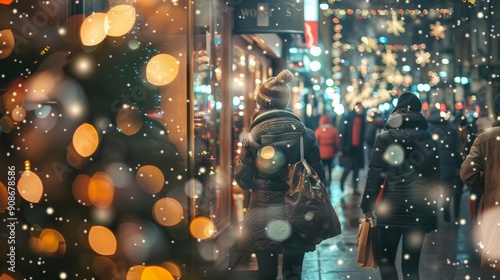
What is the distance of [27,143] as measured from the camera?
6293 mm

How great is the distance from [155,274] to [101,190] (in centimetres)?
92

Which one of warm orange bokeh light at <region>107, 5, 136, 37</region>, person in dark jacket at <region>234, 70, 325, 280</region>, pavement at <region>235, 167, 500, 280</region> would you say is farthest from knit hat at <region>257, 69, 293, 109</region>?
pavement at <region>235, 167, 500, 280</region>

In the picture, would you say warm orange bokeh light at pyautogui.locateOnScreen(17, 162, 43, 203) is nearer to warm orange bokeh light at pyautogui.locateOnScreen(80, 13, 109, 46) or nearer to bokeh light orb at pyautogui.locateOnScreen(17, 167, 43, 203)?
bokeh light orb at pyautogui.locateOnScreen(17, 167, 43, 203)

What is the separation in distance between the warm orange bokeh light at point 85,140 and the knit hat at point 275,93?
145 centimetres

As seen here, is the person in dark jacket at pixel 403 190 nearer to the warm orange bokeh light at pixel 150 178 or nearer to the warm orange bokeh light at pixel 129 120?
the warm orange bokeh light at pixel 150 178

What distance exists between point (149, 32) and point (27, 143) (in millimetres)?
1436

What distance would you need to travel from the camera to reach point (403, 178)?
694 centimetres

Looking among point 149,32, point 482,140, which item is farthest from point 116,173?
point 482,140

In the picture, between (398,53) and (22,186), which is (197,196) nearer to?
(22,186)

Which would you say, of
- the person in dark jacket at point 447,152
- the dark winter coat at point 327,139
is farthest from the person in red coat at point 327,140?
the person in dark jacket at point 447,152

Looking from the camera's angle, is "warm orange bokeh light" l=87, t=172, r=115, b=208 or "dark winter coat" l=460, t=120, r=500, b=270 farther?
"dark winter coat" l=460, t=120, r=500, b=270

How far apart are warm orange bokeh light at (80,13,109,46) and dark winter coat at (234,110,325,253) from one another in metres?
1.56

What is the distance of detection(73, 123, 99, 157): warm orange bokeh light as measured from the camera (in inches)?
253

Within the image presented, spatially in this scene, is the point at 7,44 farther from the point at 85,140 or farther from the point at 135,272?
the point at 135,272
